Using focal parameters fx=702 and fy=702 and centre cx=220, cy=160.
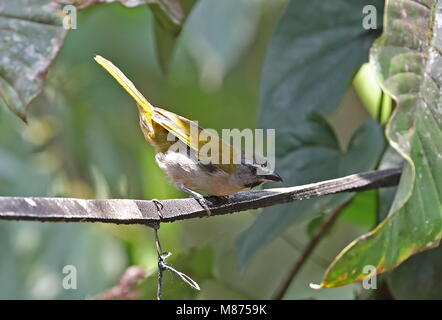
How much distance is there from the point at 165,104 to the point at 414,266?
5.39ft

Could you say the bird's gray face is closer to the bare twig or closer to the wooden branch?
the wooden branch

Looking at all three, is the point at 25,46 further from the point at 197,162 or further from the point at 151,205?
the point at 151,205

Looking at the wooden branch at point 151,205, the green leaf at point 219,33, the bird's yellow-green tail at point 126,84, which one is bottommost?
the wooden branch at point 151,205

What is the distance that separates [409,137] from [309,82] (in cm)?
70

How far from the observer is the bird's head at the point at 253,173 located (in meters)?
1.47

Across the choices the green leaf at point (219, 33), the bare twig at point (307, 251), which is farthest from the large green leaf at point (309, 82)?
the green leaf at point (219, 33)

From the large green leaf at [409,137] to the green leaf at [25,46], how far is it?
2.23 ft

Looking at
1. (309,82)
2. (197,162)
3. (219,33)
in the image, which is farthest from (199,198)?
(219,33)

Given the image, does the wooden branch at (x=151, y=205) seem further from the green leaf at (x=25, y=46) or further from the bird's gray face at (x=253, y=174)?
the green leaf at (x=25, y=46)

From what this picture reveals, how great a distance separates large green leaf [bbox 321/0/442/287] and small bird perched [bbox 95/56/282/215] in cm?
33

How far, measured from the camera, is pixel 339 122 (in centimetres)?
375

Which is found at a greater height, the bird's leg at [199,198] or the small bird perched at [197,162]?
the small bird perched at [197,162]

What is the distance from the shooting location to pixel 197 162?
1501 millimetres
